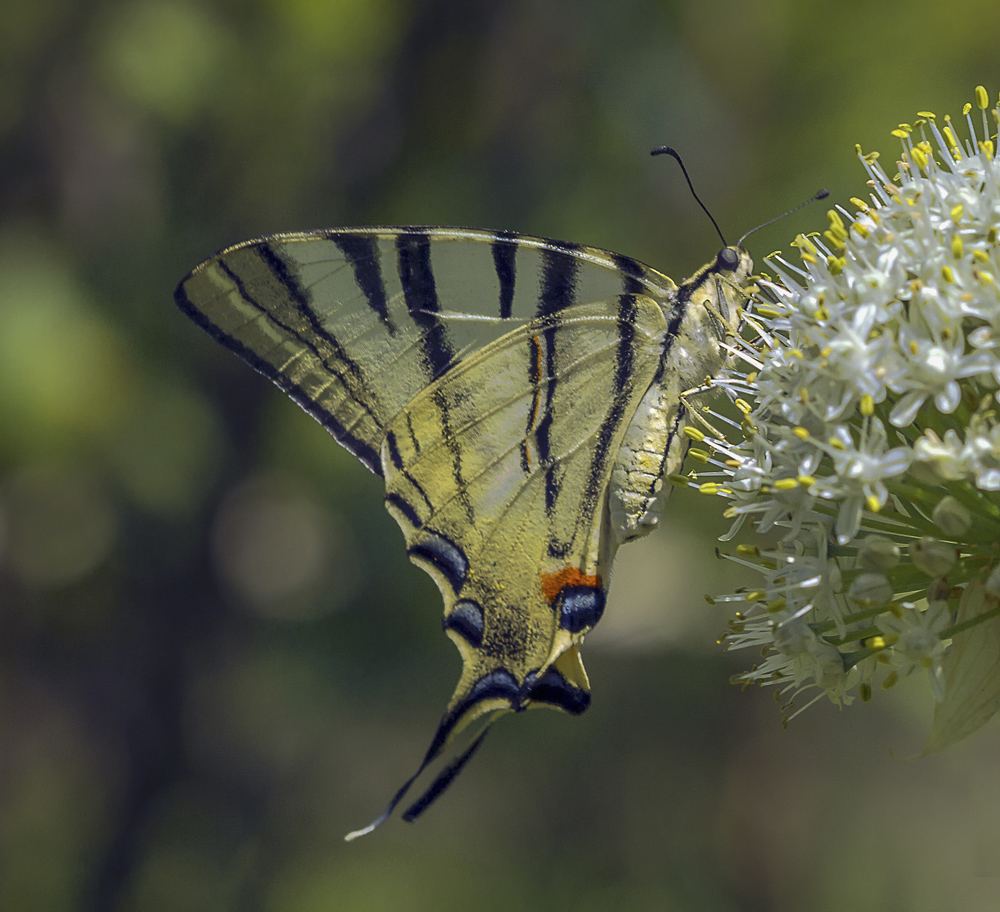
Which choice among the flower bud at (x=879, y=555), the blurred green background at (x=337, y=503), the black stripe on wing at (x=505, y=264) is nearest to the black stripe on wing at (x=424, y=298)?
the black stripe on wing at (x=505, y=264)

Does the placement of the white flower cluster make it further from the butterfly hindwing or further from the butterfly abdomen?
the butterfly hindwing

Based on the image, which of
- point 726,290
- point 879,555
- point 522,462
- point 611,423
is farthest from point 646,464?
point 879,555

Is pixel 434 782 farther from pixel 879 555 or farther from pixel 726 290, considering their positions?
pixel 726 290

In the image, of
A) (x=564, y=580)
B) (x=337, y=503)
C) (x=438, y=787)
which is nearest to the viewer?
(x=438, y=787)

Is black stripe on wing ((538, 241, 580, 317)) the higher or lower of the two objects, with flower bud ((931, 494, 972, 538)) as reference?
higher

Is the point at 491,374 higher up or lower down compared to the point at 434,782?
higher up

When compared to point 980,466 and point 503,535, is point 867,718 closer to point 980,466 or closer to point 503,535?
point 503,535

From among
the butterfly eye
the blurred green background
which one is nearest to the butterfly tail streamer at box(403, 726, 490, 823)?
the butterfly eye

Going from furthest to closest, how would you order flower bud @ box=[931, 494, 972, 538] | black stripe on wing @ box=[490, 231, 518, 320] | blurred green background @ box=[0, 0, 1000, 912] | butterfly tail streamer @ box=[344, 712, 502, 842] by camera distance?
1. blurred green background @ box=[0, 0, 1000, 912]
2. black stripe on wing @ box=[490, 231, 518, 320]
3. butterfly tail streamer @ box=[344, 712, 502, 842]
4. flower bud @ box=[931, 494, 972, 538]
